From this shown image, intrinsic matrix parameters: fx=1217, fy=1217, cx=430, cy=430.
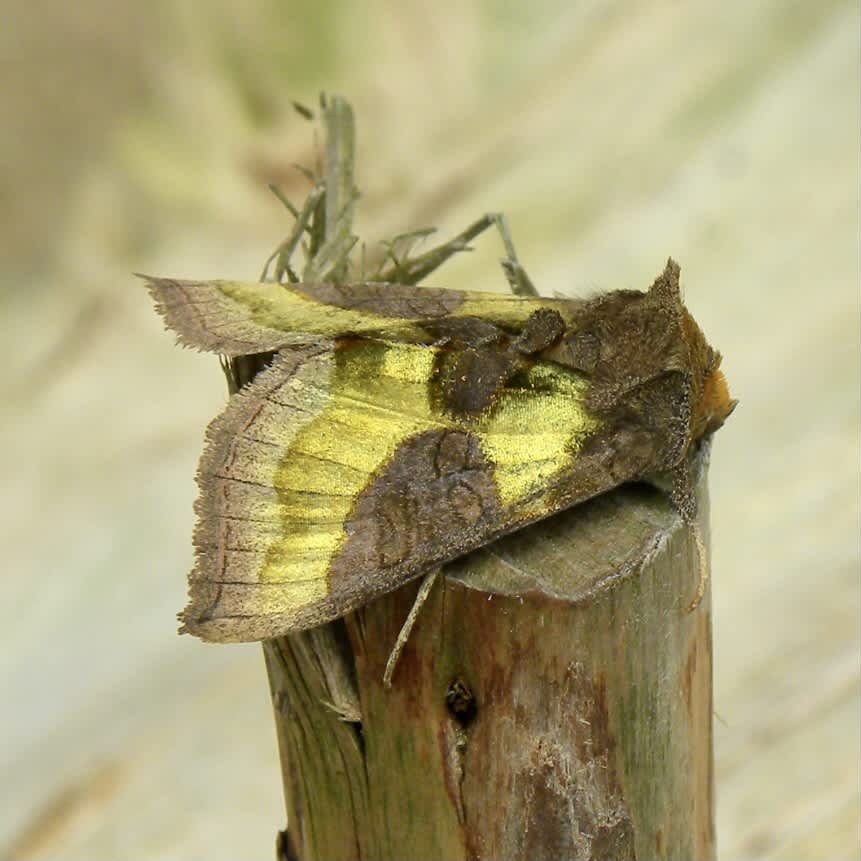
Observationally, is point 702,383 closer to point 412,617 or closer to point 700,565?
point 700,565

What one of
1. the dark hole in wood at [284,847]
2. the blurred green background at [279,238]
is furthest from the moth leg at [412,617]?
the blurred green background at [279,238]

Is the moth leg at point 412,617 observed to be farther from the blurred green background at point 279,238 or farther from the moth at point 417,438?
the blurred green background at point 279,238

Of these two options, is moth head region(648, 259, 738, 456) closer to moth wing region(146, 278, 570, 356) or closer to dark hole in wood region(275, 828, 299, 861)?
moth wing region(146, 278, 570, 356)

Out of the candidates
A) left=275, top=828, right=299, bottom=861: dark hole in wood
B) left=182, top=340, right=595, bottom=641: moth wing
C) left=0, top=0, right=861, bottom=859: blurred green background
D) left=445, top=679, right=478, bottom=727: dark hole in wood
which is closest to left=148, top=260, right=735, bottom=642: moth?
left=182, top=340, right=595, bottom=641: moth wing

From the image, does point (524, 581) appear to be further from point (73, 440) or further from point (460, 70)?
point (460, 70)

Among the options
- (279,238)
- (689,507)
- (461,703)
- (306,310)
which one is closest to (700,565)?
(689,507)

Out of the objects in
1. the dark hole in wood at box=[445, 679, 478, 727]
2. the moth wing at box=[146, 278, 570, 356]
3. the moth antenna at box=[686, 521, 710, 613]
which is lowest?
the dark hole in wood at box=[445, 679, 478, 727]

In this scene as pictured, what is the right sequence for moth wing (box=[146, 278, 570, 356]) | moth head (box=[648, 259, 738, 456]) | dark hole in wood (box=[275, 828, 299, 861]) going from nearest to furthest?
1. moth head (box=[648, 259, 738, 456])
2. moth wing (box=[146, 278, 570, 356])
3. dark hole in wood (box=[275, 828, 299, 861])
